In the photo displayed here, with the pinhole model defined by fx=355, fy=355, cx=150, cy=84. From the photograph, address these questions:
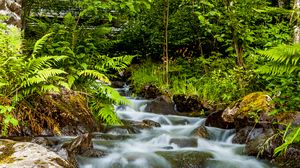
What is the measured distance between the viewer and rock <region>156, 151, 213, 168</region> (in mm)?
4910

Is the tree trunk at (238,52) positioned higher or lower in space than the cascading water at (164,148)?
higher

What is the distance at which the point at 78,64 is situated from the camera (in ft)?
21.3

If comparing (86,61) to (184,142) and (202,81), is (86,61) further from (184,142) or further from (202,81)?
(202,81)

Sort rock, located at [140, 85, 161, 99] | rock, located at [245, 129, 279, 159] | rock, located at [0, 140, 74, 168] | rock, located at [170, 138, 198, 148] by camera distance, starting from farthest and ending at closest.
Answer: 1. rock, located at [140, 85, 161, 99]
2. rock, located at [170, 138, 198, 148]
3. rock, located at [245, 129, 279, 159]
4. rock, located at [0, 140, 74, 168]

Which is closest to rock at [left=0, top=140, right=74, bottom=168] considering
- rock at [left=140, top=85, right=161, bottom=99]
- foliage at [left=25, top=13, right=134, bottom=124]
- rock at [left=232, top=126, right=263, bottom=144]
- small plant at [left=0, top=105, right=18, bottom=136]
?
small plant at [left=0, top=105, right=18, bottom=136]

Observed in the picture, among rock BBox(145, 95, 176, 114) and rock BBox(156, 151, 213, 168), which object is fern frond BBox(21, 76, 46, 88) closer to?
rock BBox(156, 151, 213, 168)

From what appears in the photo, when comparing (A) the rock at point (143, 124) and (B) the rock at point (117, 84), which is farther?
(B) the rock at point (117, 84)

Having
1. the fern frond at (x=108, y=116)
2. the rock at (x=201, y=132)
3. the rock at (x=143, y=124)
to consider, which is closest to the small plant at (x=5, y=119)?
the fern frond at (x=108, y=116)

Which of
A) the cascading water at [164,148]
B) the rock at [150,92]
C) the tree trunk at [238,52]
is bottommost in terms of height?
the cascading water at [164,148]

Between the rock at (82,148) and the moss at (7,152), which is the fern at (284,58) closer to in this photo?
the rock at (82,148)

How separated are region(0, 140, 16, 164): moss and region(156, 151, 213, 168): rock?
2192mm

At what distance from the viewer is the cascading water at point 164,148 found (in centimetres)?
491

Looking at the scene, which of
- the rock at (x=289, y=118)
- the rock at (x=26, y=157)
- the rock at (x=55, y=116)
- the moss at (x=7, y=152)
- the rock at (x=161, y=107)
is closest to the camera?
the rock at (x=26, y=157)

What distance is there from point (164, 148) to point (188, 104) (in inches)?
119
